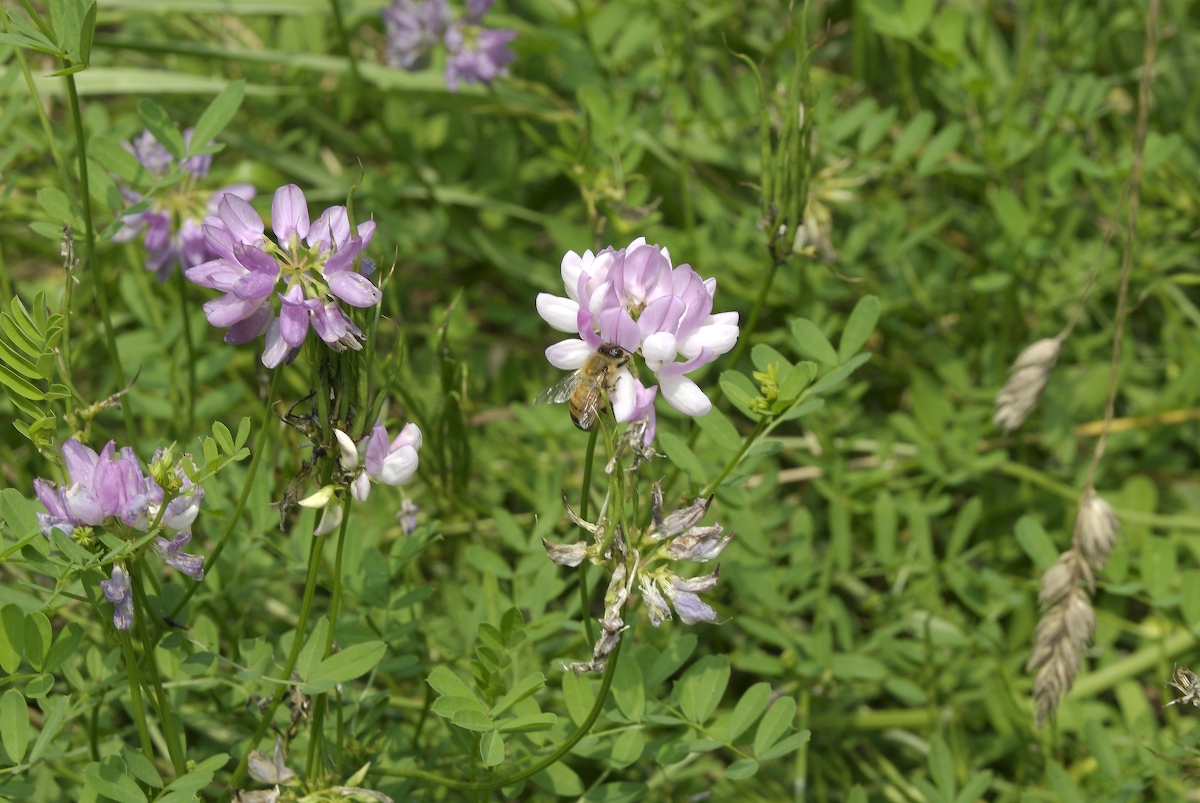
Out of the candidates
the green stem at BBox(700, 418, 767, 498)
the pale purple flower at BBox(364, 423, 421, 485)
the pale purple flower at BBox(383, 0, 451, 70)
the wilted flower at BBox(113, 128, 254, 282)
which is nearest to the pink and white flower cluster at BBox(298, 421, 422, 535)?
the pale purple flower at BBox(364, 423, 421, 485)

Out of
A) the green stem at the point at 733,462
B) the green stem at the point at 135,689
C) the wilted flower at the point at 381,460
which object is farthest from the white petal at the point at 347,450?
the green stem at the point at 733,462

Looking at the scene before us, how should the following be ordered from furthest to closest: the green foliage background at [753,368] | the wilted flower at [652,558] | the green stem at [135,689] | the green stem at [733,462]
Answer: the green foliage background at [753,368] → the green stem at [733,462] → the green stem at [135,689] → the wilted flower at [652,558]

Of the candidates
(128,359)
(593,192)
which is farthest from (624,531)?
(128,359)

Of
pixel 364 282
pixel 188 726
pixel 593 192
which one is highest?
pixel 364 282

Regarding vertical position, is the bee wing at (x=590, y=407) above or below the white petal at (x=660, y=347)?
below

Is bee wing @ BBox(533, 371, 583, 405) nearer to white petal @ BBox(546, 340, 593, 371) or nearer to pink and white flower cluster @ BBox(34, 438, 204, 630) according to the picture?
white petal @ BBox(546, 340, 593, 371)

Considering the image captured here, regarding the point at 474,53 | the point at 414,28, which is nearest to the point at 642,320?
the point at 474,53

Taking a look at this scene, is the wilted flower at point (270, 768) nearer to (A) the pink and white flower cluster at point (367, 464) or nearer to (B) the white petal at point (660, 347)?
(A) the pink and white flower cluster at point (367, 464)

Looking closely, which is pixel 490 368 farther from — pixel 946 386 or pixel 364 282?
pixel 364 282
